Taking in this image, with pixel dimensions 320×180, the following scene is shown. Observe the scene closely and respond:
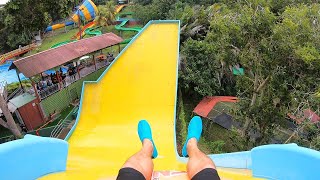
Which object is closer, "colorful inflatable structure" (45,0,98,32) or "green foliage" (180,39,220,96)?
"green foliage" (180,39,220,96)

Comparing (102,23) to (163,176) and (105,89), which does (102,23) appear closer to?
(105,89)

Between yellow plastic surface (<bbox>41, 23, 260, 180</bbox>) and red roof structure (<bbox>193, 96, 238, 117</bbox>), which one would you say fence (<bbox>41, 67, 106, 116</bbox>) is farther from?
red roof structure (<bbox>193, 96, 238, 117</bbox>)

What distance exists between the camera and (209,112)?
1295 cm

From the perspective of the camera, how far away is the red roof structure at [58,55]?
9.69 metres

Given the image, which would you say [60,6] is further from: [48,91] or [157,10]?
[157,10]

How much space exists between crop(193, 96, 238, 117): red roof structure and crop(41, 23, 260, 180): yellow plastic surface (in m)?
4.03

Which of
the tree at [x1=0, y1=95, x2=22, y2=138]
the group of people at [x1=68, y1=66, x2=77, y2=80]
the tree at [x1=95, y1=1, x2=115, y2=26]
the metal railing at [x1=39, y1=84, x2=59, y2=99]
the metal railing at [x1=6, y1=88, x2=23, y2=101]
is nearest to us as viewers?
the tree at [x1=0, y1=95, x2=22, y2=138]

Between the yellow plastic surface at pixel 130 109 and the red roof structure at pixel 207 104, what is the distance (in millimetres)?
4030

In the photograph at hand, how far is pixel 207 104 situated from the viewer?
44.2ft

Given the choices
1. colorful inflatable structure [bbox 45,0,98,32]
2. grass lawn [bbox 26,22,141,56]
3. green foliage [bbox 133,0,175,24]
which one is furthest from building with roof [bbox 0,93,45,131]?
colorful inflatable structure [bbox 45,0,98,32]

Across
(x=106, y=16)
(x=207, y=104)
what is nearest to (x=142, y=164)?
(x=207, y=104)

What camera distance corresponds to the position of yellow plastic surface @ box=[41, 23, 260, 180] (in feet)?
19.4

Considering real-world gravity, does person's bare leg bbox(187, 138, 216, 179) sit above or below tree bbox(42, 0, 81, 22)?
below

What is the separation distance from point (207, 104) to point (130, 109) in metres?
6.05
